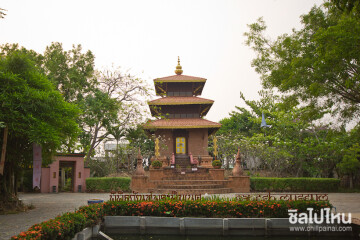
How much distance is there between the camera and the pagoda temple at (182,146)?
65.6 feet

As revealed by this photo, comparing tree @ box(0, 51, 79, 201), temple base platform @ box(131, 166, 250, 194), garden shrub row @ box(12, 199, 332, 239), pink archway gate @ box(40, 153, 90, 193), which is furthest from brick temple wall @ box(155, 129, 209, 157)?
garden shrub row @ box(12, 199, 332, 239)

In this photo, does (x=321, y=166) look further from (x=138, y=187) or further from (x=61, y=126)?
(x=61, y=126)

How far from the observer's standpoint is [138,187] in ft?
65.3

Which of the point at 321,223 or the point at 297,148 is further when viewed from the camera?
the point at 297,148

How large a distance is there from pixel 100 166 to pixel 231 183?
10.6 metres

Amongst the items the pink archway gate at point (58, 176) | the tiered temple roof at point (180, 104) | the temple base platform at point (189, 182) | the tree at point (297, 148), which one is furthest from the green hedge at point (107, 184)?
the tree at point (297, 148)

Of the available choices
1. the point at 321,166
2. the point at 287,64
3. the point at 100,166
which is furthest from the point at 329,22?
the point at 100,166

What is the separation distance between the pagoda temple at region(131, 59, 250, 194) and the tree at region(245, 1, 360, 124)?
300 inches

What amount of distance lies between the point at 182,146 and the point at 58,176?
33.2ft

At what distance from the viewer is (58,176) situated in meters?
21.6

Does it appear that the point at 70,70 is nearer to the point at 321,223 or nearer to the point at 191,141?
the point at 191,141

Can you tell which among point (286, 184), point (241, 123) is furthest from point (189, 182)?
point (241, 123)

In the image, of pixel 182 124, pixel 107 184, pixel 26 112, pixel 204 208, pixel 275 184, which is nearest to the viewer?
pixel 204 208

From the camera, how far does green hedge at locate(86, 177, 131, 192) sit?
2038 cm
